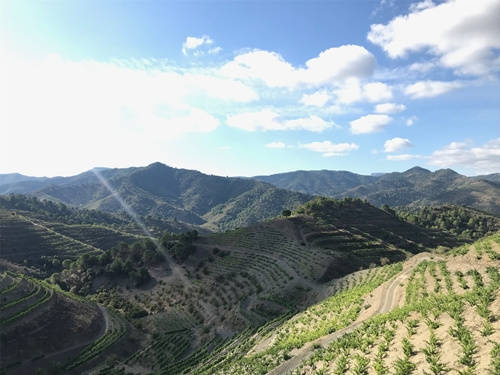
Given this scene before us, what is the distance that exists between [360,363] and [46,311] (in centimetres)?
7524

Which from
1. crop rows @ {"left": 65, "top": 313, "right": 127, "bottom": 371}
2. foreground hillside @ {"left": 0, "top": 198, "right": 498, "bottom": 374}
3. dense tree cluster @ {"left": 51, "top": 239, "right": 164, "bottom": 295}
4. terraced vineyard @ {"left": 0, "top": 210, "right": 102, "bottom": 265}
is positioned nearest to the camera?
foreground hillside @ {"left": 0, "top": 198, "right": 498, "bottom": 374}

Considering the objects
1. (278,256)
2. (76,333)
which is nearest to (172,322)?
(76,333)

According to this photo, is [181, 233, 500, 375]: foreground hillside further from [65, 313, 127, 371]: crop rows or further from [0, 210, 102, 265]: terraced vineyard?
[0, 210, 102, 265]: terraced vineyard

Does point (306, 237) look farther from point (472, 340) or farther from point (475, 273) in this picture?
point (472, 340)

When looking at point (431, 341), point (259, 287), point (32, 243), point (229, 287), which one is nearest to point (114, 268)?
point (229, 287)

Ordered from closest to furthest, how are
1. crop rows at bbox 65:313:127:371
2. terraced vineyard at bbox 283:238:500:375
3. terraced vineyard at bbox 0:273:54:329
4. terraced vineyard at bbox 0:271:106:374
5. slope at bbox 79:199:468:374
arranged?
1. terraced vineyard at bbox 283:238:500:375
2. terraced vineyard at bbox 0:271:106:374
3. slope at bbox 79:199:468:374
4. crop rows at bbox 65:313:127:371
5. terraced vineyard at bbox 0:273:54:329

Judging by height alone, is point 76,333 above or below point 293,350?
below

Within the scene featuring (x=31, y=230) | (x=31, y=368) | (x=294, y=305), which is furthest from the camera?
(x=31, y=230)

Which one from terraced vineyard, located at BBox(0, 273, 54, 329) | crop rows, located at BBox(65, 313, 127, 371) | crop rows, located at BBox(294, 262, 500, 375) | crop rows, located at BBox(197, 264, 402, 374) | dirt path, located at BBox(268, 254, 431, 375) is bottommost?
crop rows, located at BBox(65, 313, 127, 371)

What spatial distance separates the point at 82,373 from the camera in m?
55.2

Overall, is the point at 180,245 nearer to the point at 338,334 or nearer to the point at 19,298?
the point at 19,298

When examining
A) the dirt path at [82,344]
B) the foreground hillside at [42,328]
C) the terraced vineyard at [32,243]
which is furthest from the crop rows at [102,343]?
the terraced vineyard at [32,243]

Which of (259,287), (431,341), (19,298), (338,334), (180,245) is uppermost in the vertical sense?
(431,341)

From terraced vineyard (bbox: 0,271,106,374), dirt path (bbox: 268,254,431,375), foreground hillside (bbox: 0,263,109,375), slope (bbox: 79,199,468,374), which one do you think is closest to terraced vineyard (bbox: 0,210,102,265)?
slope (bbox: 79,199,468,374)
